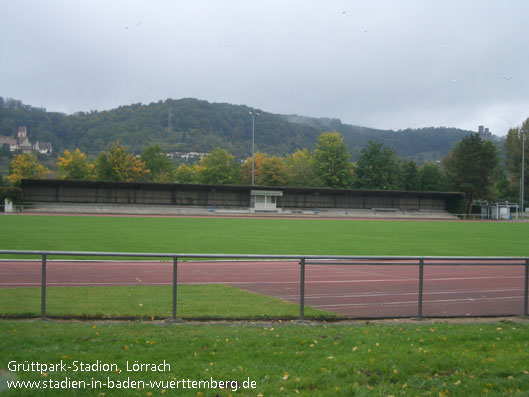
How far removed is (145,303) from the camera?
8750 millimetres

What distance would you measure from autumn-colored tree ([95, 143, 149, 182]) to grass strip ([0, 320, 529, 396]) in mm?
89854

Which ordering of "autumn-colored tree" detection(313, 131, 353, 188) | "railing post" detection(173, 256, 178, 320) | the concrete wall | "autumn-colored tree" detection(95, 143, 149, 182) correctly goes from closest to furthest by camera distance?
"railing post" detection(173, 256, 178, 320), the concrete wall, "autumn-colored tree" detection(95, 143, 149, 182), "autumn-colored tree" detection(313, 131, 353, 188)

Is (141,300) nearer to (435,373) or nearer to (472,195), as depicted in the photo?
(435,373)

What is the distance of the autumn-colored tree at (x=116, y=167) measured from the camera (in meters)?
93.3

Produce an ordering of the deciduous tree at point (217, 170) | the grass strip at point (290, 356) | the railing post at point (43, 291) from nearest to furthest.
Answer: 1. the grass strip at point (290, 356)
2. the railing post at point (43, 291)
3. the deciduous tree at point (217, 170)

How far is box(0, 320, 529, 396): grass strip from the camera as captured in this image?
4926 millimetres

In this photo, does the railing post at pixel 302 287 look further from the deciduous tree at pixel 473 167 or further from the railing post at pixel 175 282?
the deciduous tree at pixel 473 167

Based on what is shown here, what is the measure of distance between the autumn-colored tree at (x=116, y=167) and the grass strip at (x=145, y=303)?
8820 centimetres

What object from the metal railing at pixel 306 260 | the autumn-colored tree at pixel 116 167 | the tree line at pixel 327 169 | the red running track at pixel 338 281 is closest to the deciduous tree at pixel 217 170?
the tree line at pixel 327 169

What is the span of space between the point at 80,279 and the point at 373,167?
9644cm

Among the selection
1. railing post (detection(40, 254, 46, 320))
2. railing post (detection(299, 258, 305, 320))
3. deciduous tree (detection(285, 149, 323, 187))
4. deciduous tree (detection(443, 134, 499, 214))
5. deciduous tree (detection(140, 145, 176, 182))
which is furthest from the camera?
deciduous tree (detection(140, 145, 176, 182))

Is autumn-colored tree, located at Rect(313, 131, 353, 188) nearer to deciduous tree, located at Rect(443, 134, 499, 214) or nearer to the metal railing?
deciduous tree, located at Rect(443, 134, 499, 214)

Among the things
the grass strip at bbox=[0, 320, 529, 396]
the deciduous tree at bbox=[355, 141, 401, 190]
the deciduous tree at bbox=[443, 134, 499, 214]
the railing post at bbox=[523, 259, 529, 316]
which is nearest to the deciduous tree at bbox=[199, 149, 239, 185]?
the deciduous tree at bbox=[355, 141, 401, 190]

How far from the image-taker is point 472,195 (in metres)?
90.1
